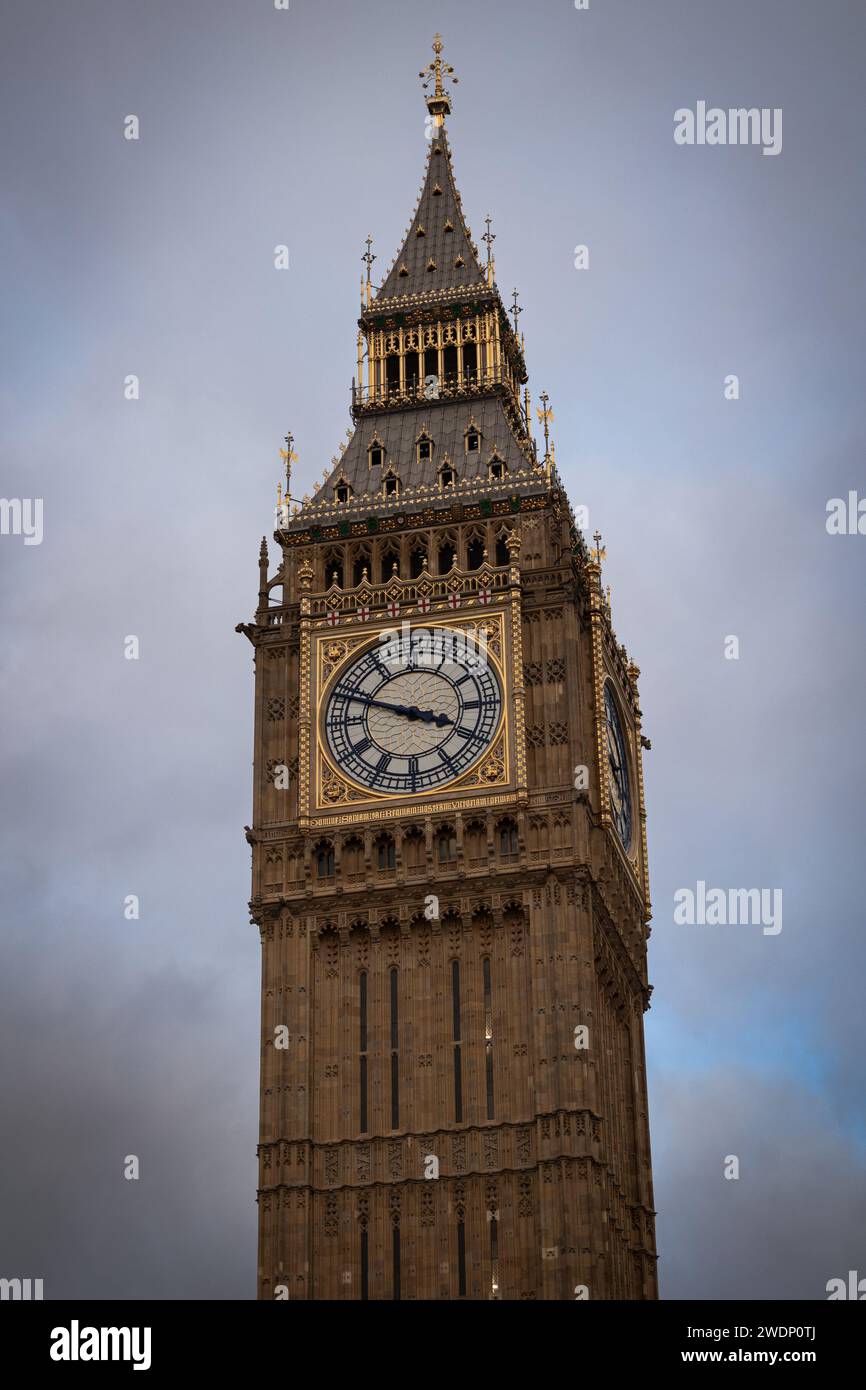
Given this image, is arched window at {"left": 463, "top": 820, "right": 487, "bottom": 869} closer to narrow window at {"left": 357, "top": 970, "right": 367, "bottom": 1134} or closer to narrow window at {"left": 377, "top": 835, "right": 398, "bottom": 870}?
narrow window at {"left": 377, "top": 835, "right": 398, "bottom": 870}

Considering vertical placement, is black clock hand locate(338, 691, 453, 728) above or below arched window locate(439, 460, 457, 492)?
below

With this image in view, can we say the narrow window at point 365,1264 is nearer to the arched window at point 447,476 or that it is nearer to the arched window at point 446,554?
the arched window at point 446,554

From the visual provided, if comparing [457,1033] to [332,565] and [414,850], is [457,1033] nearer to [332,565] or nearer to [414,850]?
[414,850]

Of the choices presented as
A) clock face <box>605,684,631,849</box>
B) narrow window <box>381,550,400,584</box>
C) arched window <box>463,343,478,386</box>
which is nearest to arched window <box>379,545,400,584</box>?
narrow window <box>381,550,400,584</box>
